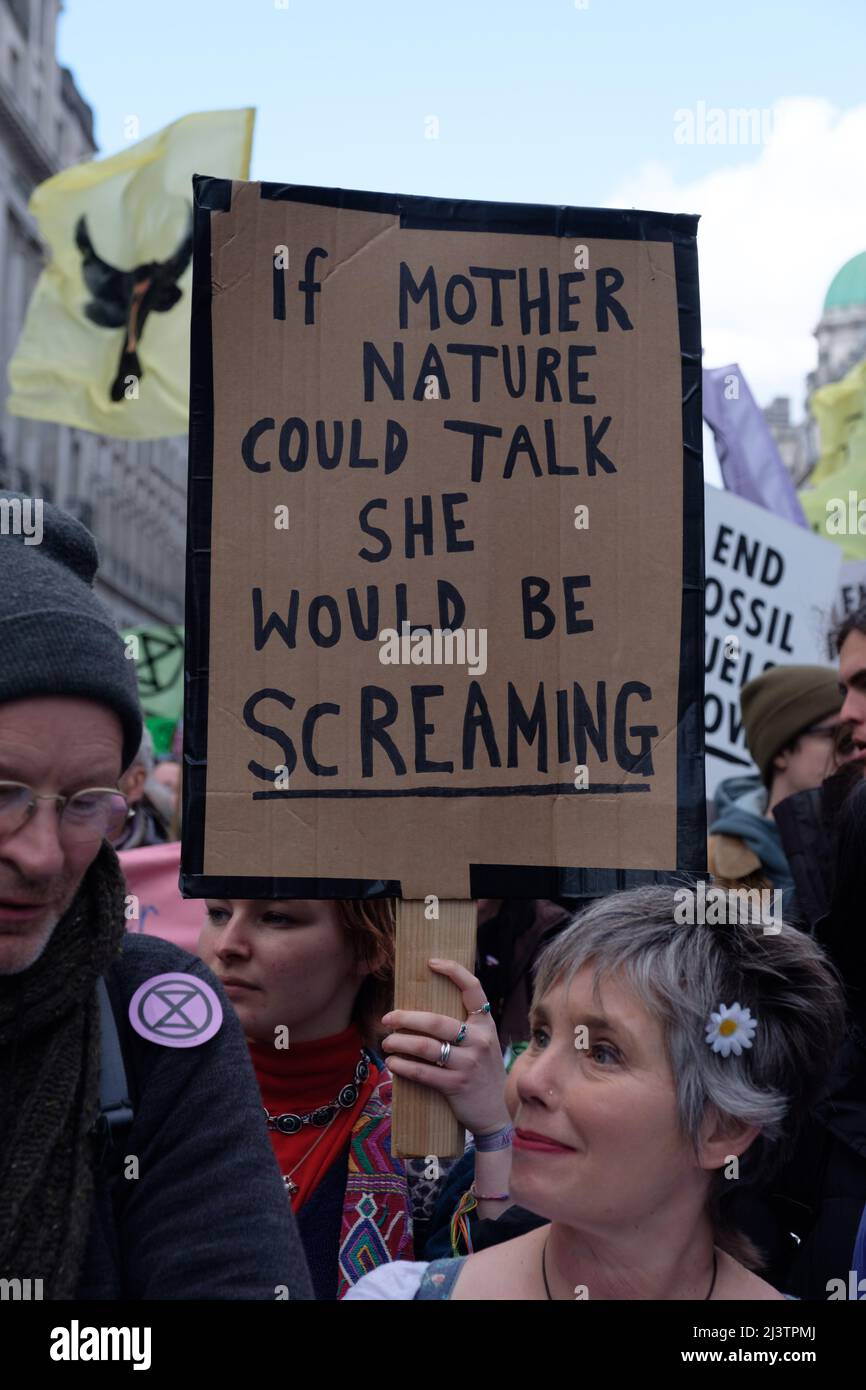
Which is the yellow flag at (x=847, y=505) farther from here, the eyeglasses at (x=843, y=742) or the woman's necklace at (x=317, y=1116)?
the woman's necklace at (x=317, y=1116)

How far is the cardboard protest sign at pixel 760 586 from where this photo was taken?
578 cm

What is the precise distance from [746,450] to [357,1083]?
Result: 5.23 m

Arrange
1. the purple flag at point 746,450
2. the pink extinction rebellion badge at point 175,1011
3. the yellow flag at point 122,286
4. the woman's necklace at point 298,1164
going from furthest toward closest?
the yellow flag at point 122,286 < the purple flag at point 746,450 < the woman's necklace at point 298,1164 < the pink extinction rebellion badge at point 175,1011

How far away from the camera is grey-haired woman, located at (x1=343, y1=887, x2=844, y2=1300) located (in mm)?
2139

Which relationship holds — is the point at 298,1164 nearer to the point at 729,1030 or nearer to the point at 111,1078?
the point at 729,1030

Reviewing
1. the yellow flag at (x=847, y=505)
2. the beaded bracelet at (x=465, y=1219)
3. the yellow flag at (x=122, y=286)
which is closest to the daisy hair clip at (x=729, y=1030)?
the beaded bracelet at (x=465, y=1219)

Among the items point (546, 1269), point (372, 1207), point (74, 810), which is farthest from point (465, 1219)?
point (74, 810)

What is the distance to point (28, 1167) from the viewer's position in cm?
167

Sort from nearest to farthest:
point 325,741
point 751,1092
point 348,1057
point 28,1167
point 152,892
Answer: point 28,1167
point 751,1092
point 325,741
point 348,1057
point 152,892

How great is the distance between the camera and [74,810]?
1.80m
